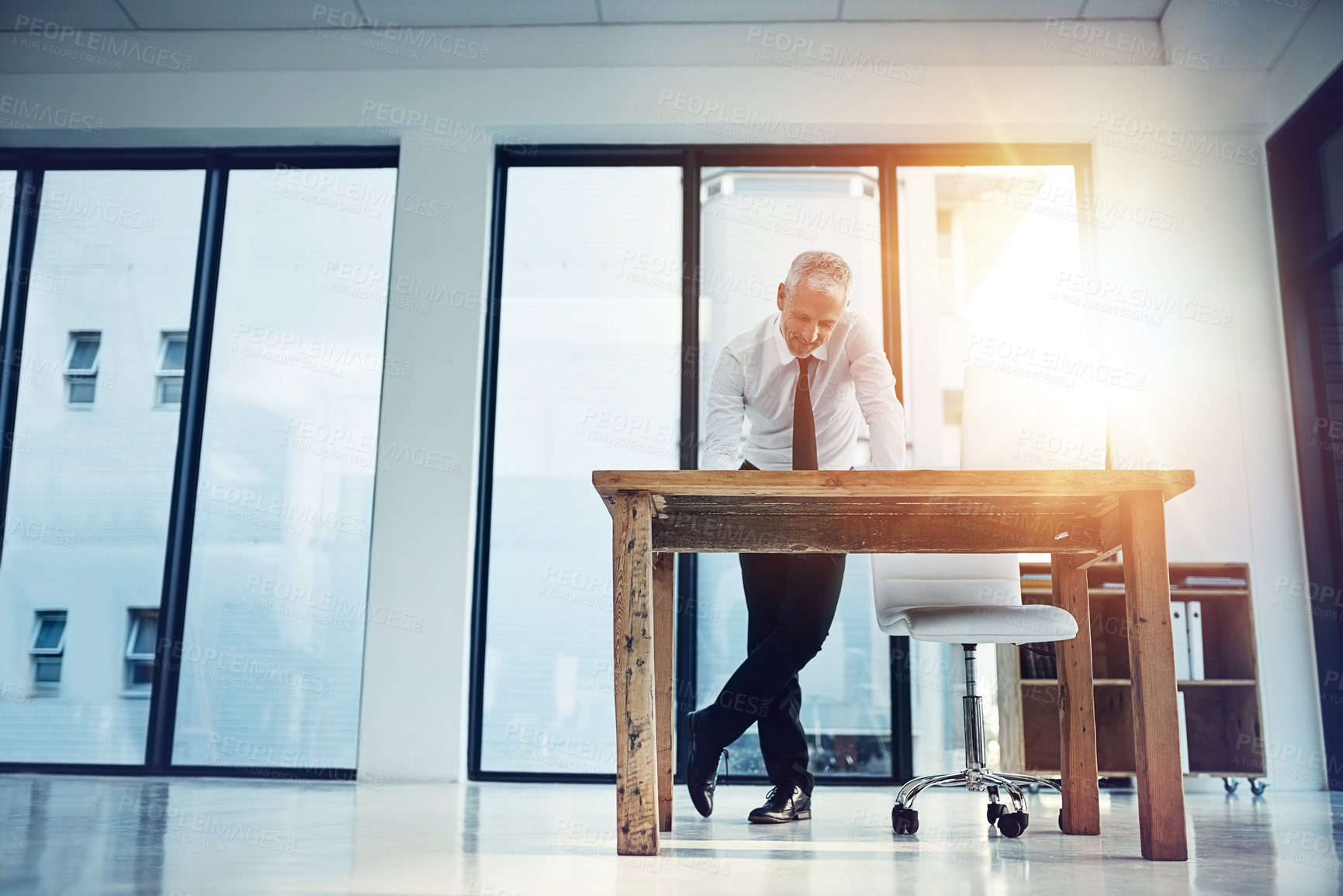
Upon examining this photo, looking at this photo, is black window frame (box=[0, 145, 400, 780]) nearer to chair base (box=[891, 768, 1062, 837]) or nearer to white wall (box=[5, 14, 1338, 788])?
white wall (box=[5, 14, 1338, 788])

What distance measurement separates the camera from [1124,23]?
4.21m

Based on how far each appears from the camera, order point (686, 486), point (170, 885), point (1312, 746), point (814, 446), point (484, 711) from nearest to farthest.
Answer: point (170, 885) → point (686, 486) → point (814, 446) → point (1312, 746) → point (484, 711)

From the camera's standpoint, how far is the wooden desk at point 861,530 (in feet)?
6.08

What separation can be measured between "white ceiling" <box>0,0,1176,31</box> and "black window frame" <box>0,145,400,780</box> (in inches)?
19.8

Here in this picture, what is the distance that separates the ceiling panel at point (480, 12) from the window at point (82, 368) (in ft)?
5.56

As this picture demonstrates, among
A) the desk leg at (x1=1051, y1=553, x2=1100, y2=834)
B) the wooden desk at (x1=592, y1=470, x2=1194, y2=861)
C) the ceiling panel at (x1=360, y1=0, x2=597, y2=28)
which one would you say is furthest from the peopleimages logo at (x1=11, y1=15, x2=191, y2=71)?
the desk leg at (x1=1051, y1=553, x2=1100, y2=834)

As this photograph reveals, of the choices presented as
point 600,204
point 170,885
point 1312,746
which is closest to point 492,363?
point 600,204

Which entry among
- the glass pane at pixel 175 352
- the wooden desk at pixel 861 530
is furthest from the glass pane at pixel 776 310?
the glass pane at pixel 175 352

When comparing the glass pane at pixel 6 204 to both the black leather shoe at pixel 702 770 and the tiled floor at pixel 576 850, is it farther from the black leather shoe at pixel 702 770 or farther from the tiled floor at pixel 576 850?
the black leather shoe at pixel 702 770

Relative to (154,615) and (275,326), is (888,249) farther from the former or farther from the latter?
(154,615)

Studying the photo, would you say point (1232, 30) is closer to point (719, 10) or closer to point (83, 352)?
point (719, 10)

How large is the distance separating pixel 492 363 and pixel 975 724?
Answer: 7.87ft

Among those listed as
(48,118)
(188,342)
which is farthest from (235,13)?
(188,342)

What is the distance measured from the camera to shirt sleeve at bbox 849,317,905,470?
7.74 ft
